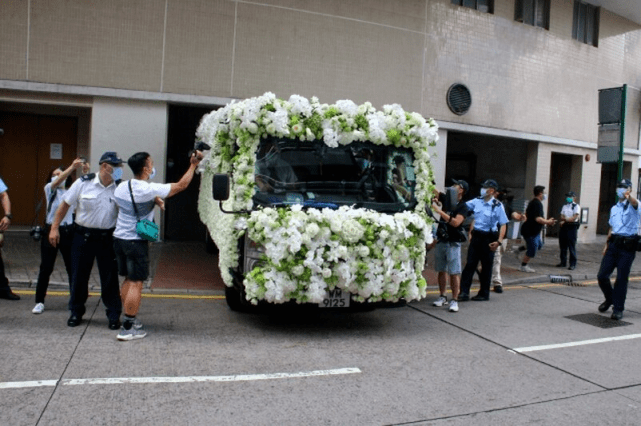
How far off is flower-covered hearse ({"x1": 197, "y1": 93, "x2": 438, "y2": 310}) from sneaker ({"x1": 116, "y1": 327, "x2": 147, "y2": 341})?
1.18 meters

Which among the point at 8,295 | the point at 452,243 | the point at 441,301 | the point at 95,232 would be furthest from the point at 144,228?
the point at 441,301

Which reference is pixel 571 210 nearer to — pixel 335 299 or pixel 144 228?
pixel 335 299

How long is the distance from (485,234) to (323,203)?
3562 mm

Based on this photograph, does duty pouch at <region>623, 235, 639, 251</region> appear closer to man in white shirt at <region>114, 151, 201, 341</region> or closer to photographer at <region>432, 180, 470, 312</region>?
photographer at <region>432, 180, 470, 312</region>

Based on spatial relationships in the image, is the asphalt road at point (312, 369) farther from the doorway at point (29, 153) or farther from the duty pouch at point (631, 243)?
the doorway at point (29, 153)

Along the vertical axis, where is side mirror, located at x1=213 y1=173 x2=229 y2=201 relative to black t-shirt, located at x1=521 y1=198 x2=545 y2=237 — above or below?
above

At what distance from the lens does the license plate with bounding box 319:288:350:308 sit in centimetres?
640

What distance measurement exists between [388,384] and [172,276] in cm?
575

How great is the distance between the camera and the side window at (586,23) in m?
18.3

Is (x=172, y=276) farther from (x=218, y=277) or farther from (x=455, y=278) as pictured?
(x=455, y=278)

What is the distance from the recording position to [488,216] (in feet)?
29.9

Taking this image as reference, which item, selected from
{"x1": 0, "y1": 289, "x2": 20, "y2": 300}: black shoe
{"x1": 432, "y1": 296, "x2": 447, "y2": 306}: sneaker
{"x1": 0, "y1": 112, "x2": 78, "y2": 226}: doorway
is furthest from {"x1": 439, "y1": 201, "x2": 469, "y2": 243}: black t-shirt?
{"x1": 0, "y1": 112, "x2": 78, "y2": 226}: doorway

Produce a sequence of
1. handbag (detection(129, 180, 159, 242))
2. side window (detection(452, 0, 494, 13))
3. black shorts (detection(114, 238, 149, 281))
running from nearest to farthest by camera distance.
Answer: handbag (detection(129, 180, 159, 242))
black shorts (detection(114, 238, 149, 281))
side window (detection(452, 0, 494, 13))

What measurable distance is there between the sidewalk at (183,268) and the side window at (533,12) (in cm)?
677
